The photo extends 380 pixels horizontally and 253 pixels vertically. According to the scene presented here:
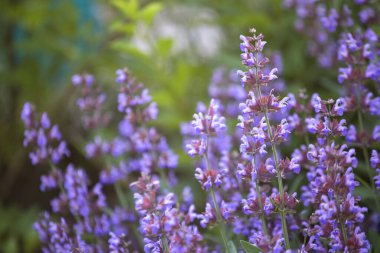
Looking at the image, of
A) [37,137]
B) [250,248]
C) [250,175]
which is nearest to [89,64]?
[37,137]

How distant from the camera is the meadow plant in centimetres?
140

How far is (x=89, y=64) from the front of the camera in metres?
2.96

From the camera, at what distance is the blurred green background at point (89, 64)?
2.88m

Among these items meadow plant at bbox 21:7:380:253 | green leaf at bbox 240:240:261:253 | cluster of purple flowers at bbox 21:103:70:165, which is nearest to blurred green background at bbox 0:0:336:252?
meadow plant at bbox 21:7:380:253

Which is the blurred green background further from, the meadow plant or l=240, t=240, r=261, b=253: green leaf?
l=240, t=240, r=261, b=253: green leaf

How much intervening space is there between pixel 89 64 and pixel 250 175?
1.73m

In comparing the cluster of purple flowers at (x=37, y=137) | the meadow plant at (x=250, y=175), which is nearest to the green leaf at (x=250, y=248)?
the meadow plant at (x=250, y=175)

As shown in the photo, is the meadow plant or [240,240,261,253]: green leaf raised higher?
the meadow plant

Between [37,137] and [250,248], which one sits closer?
[250,248]

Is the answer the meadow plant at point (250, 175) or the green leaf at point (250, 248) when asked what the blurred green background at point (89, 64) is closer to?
the meadow plant at point (250, 175)

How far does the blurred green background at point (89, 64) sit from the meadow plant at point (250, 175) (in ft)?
1.62

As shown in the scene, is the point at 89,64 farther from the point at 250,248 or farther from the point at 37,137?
the point at 250,248

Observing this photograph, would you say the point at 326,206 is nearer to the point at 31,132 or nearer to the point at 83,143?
the point at 31,132

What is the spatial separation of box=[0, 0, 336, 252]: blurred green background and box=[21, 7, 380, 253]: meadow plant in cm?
49
